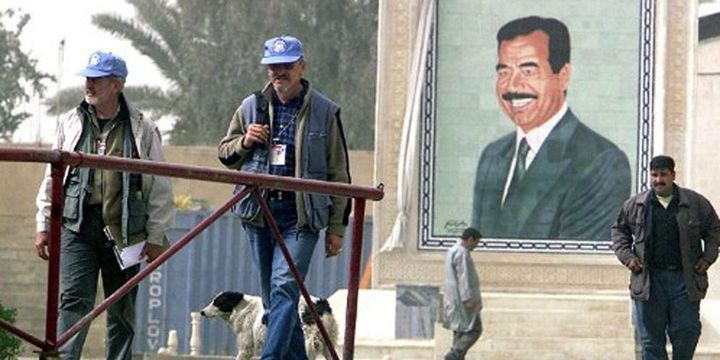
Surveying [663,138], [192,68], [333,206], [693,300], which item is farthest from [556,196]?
[192,68]

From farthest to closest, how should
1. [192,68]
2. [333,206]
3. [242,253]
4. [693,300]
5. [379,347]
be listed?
[192,68], [242,253], [379,347], [693,300], [333,206]

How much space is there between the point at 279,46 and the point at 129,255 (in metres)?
1.21

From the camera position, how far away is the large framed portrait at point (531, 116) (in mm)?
21312

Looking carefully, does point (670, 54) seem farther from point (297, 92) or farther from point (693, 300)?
point (297, 92)

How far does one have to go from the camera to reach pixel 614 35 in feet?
70.3

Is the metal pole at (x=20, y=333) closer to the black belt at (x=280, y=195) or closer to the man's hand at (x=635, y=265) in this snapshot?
the black belt at (x=280, y=195)

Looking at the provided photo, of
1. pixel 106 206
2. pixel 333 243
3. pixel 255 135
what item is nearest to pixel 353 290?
pixel 333 243

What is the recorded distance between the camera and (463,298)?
19703 mm

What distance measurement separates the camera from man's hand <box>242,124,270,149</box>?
10172 millimetres

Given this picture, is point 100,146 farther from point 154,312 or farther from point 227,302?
point 154,312

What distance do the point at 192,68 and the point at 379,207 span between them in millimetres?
26131

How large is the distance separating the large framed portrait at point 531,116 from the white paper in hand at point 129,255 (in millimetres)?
11564

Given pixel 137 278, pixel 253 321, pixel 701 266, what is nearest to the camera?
pixel 137 278

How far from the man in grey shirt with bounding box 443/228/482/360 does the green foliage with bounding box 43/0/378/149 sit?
27046mm
